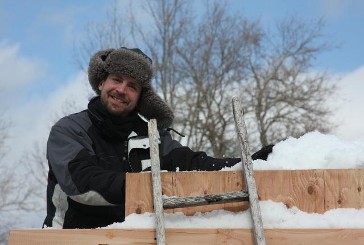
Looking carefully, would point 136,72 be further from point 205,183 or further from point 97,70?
point 205,183

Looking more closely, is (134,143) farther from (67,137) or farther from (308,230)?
(308,230)

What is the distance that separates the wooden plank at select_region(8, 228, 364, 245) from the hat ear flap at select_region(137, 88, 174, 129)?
171 cm

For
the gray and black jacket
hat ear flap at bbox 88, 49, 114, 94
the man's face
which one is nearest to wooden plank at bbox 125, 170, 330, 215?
the gray and black jacket

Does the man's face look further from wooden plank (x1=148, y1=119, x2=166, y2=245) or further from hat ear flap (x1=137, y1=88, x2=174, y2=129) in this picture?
wooden plank (x1=148, y1=119, x2=166, y2=245)

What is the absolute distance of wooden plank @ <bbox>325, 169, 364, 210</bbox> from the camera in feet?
7.95

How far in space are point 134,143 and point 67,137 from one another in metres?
0.52

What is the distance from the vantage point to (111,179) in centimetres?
286

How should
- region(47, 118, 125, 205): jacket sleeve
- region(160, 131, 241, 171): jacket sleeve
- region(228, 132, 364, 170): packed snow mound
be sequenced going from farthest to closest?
region(160, 131, 241, 171): jacket sleeve
region(47, 118, 125, 205): jacket sleeve
region(228, 132, 364, 170): packed snow mound

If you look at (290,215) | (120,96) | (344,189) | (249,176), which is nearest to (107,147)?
(120,96)

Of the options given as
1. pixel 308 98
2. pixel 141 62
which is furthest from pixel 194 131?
pixel 141 62

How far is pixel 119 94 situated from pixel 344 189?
1915 millimetres

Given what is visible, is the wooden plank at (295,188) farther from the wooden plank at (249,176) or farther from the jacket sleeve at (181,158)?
the jacket sleeve at (181,158)

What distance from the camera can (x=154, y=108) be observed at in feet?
13.1

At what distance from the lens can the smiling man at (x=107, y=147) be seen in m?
3.08
